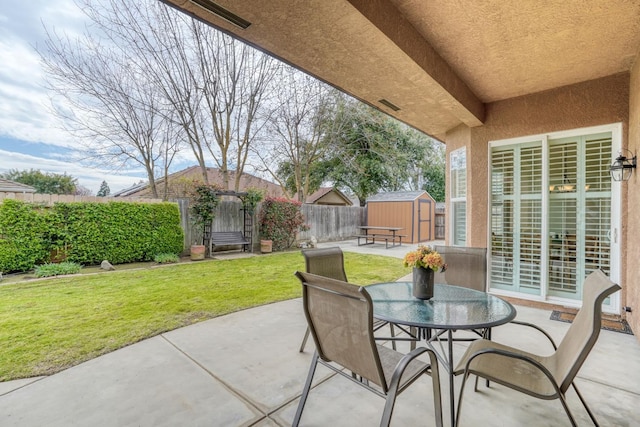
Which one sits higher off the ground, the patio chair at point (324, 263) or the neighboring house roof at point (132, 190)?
the neighboring house roof at point (132, 190)

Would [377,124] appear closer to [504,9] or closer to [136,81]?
[136,81]

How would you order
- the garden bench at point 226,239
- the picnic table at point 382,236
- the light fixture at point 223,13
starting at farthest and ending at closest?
the picnic table at point 382,236 < the garden bench at point 226,239 < the light fixture at point 223,13

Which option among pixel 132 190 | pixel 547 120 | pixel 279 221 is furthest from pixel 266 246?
pixel 132 190

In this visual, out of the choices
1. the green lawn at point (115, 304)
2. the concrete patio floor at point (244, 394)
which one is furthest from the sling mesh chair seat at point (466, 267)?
the green lawn at point (115, 304)

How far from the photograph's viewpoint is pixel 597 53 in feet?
9.30

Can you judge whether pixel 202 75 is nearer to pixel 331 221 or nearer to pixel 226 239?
pixel 226 239

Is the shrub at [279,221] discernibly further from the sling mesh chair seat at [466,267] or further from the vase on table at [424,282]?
the vase on table at [424,282]

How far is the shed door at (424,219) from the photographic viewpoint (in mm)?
13039

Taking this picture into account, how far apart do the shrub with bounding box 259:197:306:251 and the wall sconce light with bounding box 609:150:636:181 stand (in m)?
7.69

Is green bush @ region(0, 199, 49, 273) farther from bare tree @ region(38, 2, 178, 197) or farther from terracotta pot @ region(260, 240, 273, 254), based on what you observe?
terracotta pot @ region(260, 240, 273, 254)

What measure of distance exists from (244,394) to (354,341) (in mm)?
1080

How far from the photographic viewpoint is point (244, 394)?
196 cm

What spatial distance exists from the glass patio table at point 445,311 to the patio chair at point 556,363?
0.51ft

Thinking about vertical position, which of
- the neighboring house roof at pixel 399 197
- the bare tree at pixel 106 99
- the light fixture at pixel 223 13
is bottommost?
the neighboring house roof at pixel 399 197
